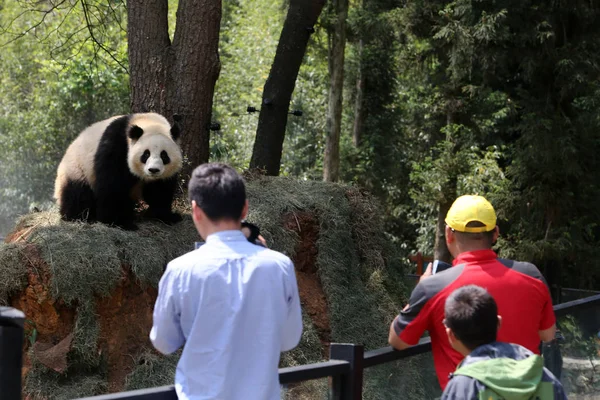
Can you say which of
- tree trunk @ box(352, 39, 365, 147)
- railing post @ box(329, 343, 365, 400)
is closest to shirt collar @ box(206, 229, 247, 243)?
railing post @ box(329, 343, 365, 400)

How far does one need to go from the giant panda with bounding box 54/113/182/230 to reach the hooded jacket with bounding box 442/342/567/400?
4.35 metres

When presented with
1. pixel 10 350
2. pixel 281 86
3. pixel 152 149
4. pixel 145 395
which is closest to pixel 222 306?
pixel 145 395

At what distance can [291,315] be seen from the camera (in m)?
2.87

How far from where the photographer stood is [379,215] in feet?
29.1

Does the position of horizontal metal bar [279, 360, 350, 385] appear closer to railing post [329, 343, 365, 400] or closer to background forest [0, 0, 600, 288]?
railing post [329, 343, 365, 400]

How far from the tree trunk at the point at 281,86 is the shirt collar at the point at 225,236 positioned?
710 centimetres

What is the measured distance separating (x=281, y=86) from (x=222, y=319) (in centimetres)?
752

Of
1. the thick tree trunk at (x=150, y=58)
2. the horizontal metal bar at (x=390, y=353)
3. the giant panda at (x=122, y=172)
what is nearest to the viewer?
the horizontal metal bar at (x=390, y=353)

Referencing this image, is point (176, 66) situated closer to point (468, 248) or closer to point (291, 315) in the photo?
point (468, 248)

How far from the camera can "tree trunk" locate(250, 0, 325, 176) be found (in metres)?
9.90

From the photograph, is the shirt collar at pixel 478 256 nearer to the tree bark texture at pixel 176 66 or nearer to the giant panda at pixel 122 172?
the giant panda at pixel 122 172

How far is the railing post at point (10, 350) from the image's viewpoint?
245 cm

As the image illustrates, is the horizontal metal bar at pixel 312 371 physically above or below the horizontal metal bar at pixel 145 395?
below

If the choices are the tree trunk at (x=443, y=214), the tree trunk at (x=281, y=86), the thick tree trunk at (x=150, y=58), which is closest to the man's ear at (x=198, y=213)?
the thick tree trunk at (x=150, y=58)
